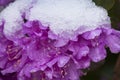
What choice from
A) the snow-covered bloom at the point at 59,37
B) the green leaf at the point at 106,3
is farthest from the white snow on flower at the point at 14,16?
the green leaf at the point at 106,3

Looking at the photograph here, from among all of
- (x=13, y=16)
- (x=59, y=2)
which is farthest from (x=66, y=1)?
(x=13, y=16)

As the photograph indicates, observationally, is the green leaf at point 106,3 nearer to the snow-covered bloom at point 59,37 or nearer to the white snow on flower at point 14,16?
the snow-covered bloom at point 59,37

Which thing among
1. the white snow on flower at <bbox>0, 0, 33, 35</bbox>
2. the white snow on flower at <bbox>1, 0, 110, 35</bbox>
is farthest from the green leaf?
the white snow on flower at <bbox>0, 0, 33, 35</bbox>

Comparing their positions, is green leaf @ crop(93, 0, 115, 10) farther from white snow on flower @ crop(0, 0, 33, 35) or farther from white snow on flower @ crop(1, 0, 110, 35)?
white snow on flower @ crop(0, 0, 33, 35)

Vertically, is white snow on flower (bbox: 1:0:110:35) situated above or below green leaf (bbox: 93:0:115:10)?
above

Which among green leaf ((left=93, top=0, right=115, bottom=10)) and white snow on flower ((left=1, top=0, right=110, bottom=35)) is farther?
green leaf ((left=93, top=0, right=115, bottom=10))

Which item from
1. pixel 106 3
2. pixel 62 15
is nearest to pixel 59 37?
pixel 62 15

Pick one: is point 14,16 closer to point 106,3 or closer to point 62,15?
point 62,15

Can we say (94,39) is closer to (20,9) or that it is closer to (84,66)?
(84,66)
